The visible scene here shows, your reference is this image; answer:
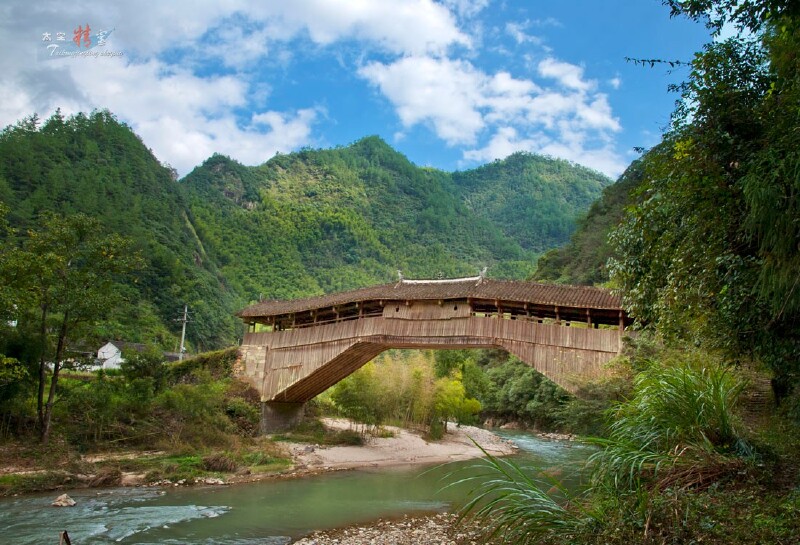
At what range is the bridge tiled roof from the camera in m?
15.6

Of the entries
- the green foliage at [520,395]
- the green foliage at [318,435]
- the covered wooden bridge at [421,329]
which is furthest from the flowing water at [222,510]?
the green foliage at [520,395]

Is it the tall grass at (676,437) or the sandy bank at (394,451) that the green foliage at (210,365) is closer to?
the sandy bank at (394,451)

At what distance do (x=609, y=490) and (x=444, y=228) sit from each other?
258ft

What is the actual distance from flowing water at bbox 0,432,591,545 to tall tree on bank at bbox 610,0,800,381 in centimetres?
290

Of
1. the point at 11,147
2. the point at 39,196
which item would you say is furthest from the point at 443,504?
the point at 11,147

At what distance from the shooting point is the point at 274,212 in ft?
234

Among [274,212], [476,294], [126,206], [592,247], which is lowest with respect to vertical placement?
[476,294]

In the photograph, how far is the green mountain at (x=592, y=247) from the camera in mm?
35750

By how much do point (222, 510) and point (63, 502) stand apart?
300cm

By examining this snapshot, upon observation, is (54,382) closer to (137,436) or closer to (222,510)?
(137,436)

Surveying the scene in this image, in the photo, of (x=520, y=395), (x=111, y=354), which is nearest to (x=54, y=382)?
(x=111, y=354)

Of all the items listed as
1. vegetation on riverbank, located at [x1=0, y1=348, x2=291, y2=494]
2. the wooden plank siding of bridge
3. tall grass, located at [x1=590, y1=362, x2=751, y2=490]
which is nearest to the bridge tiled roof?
the wooden plank siding of bridge

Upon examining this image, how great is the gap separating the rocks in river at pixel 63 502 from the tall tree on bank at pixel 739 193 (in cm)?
1143

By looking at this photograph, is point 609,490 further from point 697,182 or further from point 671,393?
point 697,182
